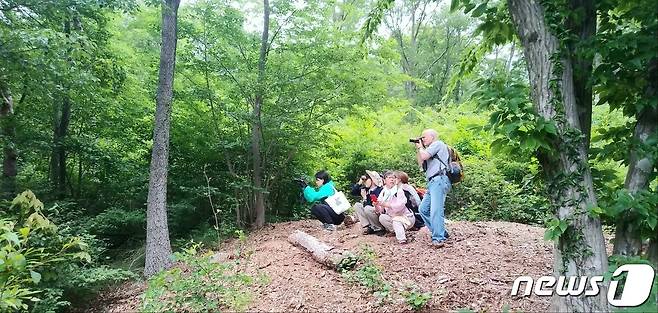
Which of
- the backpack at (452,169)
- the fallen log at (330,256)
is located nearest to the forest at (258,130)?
the fallen log at (330,256)

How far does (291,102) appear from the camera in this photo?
26.6 ft

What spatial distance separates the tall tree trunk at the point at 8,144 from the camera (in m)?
7.79

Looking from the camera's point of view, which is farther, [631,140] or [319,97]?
[319,97]

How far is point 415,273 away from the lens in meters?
4.84

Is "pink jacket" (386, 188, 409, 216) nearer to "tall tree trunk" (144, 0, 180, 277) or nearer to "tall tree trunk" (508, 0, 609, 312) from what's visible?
"tall tree trunk" (508, 0, 609, 312)

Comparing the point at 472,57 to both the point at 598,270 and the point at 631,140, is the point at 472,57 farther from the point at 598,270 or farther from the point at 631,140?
the point at 598,270

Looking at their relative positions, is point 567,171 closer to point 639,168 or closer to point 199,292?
point 639,168

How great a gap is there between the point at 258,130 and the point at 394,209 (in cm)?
356

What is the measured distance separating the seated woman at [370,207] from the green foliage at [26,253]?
3.75 m

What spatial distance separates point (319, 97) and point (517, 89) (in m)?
4.92

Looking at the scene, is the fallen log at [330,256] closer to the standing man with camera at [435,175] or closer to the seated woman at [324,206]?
the standing man with camera at [435,175]

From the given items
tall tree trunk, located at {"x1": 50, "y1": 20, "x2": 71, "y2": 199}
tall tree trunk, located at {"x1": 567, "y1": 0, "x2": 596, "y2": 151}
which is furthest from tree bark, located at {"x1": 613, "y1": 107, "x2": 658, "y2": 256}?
tall tree trunk, located at {"x1": 50, "y1": 20, "x2": 71, "y2": 199}

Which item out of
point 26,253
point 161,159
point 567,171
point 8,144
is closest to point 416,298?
point 567,171

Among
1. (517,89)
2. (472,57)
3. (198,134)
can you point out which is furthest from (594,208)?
(198,134)
